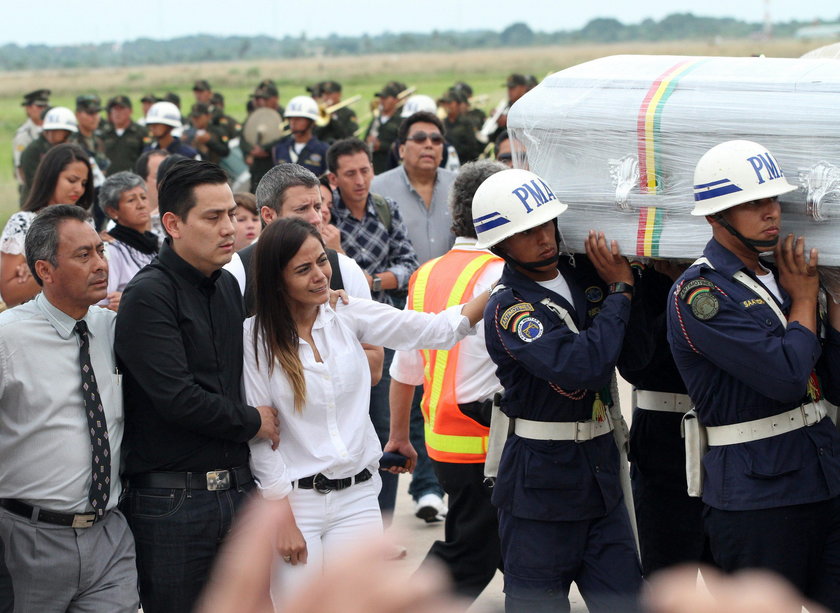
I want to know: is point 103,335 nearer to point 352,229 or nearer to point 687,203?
point 687,203

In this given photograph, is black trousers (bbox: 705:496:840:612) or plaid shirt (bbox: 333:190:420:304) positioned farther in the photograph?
plaid shirt (bbox: 333:190:420:304)

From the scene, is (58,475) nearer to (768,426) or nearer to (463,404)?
(463,404)

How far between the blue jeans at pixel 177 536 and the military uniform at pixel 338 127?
997 centimetres

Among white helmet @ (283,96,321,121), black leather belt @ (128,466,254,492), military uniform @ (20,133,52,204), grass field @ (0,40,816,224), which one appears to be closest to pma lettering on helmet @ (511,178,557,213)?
black leather belt @ (128,466,254,492)

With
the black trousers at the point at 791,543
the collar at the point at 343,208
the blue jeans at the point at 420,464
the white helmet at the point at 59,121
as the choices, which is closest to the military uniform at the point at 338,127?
the white helmet at the point at 59,121

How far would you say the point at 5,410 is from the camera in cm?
383

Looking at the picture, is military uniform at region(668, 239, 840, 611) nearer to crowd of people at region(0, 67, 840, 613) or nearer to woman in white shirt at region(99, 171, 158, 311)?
crowd of people at region(0, 67, 840, 613)

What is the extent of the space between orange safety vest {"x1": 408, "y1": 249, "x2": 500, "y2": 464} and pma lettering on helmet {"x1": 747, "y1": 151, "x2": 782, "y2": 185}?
1.46 metres

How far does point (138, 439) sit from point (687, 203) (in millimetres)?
1927

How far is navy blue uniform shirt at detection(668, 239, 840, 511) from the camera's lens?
3.73m

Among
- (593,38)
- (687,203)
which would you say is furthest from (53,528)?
(593,38)

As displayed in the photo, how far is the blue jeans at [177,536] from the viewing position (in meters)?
3.90

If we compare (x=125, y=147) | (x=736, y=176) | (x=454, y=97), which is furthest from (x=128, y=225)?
(x=454, y=97)

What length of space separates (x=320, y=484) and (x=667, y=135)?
63.2 inches
